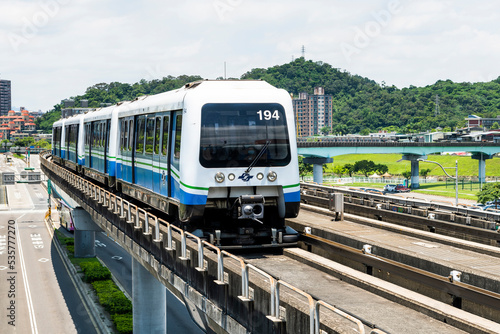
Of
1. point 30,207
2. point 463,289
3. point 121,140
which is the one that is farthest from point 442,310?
point 30,207

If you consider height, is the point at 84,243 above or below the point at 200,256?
below

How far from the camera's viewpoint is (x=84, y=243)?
56.1 m

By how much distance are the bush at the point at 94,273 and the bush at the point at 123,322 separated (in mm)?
9761

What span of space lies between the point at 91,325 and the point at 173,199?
24.5 meters

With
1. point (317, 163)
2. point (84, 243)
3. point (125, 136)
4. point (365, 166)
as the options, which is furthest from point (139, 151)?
point (365, 166)

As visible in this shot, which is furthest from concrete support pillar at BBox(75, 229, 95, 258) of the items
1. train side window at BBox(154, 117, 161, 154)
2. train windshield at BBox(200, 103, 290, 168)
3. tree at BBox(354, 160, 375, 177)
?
tree at BBox(354, 160, 375, 177)

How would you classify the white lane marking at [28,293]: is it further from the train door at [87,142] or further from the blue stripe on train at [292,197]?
the blue stripe on train at [292,197]

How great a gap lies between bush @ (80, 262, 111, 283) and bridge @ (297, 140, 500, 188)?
40.8 m

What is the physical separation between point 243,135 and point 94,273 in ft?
117

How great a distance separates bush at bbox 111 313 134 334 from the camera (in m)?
35.6

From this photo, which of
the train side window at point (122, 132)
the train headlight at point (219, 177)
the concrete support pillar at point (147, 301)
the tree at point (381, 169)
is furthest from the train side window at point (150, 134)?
the tree at point (381, 169)

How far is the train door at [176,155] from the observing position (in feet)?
52.5

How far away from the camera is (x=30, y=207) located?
9206cm

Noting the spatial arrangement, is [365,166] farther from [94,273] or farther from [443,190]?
[94,273]
